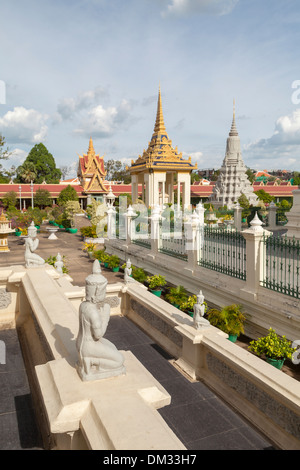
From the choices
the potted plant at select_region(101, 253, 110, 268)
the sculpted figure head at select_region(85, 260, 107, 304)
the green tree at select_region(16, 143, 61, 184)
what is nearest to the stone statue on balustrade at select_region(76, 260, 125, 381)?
the sculpted figure head at select_region(85, 260, 107, 304)

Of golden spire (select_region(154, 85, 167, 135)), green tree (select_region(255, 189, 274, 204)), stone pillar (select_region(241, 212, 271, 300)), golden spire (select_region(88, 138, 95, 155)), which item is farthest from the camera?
golden spire (select_region(88, 138, 95, 155))

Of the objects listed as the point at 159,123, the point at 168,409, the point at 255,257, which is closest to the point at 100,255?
the point at 255,257

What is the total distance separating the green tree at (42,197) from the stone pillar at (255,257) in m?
40.4

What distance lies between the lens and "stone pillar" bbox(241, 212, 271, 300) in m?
8.22

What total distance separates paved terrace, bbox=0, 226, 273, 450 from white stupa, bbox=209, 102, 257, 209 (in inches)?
1534

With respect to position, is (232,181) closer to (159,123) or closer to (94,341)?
(159,123)

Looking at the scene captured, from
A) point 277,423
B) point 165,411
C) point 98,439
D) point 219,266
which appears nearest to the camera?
point 98,439

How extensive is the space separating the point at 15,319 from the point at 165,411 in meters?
4.50

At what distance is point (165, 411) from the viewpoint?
514 cm

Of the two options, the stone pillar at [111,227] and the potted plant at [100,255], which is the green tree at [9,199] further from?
the potted plant at [100,255]

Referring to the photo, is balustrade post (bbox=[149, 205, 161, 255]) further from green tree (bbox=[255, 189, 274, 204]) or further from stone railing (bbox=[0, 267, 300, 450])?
green tree (bbox=[255, 189, 274, 204])
